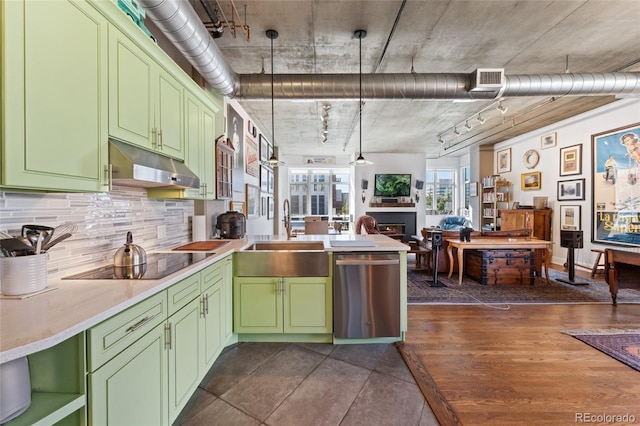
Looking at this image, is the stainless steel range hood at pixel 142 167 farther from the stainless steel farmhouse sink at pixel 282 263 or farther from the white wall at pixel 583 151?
the white wall at pixel 583 151

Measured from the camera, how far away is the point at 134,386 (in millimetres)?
1214

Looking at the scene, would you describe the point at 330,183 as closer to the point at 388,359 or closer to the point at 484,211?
the point at 484,211

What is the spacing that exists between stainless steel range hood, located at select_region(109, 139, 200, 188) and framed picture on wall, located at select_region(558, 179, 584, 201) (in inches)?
278

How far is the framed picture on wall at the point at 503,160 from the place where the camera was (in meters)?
7.60

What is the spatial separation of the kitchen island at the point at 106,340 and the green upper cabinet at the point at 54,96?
0.50 m

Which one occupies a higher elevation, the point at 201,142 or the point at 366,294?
the point at 201,142

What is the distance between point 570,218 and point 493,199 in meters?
2.14

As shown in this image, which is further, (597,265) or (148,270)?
(597,265)

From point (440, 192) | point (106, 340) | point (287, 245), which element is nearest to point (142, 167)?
point (106, 340)

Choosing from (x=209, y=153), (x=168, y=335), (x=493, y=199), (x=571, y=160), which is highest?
(x=571, y=160)

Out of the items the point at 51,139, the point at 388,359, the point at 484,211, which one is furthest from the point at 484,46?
the point at 484,211

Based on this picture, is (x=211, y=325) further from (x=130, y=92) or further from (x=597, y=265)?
(x=597, y=265)

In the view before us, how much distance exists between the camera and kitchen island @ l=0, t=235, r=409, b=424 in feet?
2.99

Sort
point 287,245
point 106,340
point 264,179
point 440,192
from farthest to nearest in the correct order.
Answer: point 440,192, point 264,179, point 287,245, point 106,340
